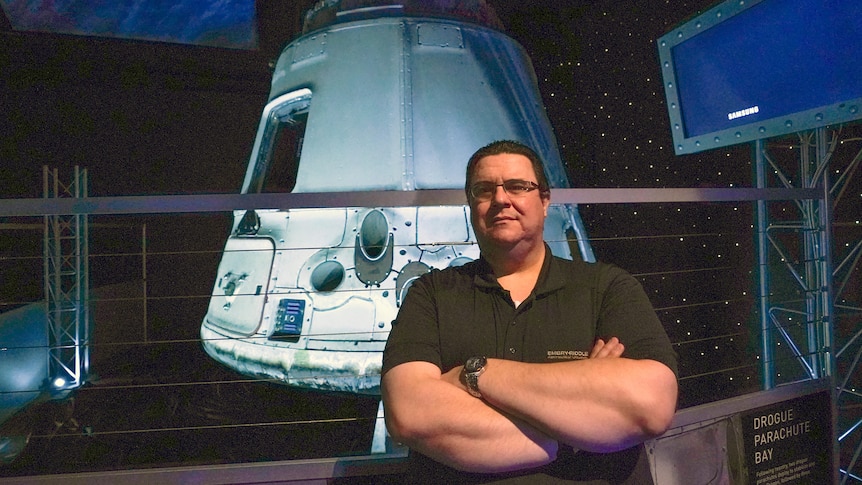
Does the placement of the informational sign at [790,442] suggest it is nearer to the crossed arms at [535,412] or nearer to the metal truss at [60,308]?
the crossed arms at [535,412]

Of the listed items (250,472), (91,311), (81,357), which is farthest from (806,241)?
(91,311)

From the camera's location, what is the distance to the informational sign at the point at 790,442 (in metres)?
2.00

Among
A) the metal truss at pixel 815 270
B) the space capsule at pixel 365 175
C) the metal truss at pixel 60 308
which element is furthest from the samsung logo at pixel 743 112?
the metal truss at pixel 60 308

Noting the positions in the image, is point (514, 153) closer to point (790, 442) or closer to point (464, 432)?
point (464, 432)

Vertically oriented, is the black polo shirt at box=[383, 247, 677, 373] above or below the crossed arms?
above

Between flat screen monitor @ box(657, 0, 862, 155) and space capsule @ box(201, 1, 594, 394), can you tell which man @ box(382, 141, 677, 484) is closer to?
space capsule @ box(201, 1, 594, 394)

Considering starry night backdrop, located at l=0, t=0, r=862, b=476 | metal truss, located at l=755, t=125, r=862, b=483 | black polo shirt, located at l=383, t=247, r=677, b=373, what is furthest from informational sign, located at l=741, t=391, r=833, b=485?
black polo shirt, located at l=383, t=247, r=677, b=373

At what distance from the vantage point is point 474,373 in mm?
1114

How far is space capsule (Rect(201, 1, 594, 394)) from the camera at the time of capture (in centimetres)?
245

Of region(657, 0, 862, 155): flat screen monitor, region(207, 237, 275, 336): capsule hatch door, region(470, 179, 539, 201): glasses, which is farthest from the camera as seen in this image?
region(207, 237, 275, 336): capsule hatch door

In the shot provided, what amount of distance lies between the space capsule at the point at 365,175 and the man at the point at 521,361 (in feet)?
3.36

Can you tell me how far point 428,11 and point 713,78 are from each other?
1.52 meters

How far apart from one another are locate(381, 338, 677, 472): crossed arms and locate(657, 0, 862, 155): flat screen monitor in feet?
4.96

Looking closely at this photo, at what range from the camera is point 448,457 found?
1.06m
